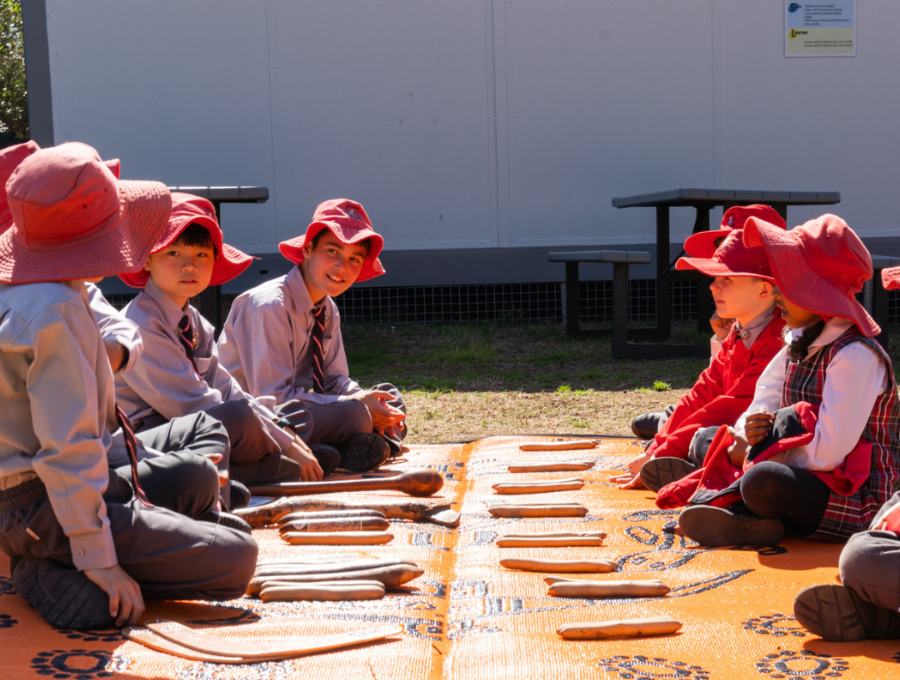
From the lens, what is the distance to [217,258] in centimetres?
373

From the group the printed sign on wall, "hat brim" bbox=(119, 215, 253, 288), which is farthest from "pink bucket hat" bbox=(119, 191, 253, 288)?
the printed sign on wall

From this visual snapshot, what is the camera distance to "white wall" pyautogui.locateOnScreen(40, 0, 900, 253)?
8.54 meters

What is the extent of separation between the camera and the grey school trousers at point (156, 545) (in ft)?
6.85

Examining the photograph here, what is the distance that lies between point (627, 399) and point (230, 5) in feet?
17.5

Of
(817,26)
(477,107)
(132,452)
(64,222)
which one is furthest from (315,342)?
(817,26)

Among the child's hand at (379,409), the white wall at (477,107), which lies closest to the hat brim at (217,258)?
the child's hand at (379,409)

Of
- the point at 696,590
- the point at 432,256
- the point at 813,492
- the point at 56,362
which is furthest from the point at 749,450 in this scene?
the point at 432,256

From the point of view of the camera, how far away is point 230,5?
27.9 ft

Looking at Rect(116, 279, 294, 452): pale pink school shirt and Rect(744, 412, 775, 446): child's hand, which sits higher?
Rect(116, 279, 294, 452): pale pink school shirt

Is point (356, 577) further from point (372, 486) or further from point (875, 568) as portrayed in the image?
point (875, 568)

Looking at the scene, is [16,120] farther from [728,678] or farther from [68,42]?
[728,678]

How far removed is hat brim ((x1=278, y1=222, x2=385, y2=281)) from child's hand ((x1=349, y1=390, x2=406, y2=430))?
584mm

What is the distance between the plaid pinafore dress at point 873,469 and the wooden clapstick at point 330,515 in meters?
1.38

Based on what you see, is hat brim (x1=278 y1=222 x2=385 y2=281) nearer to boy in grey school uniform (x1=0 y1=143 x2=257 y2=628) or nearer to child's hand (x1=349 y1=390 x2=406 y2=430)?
child's hand (x1=349 y1=390 x2=406 y2=430)
